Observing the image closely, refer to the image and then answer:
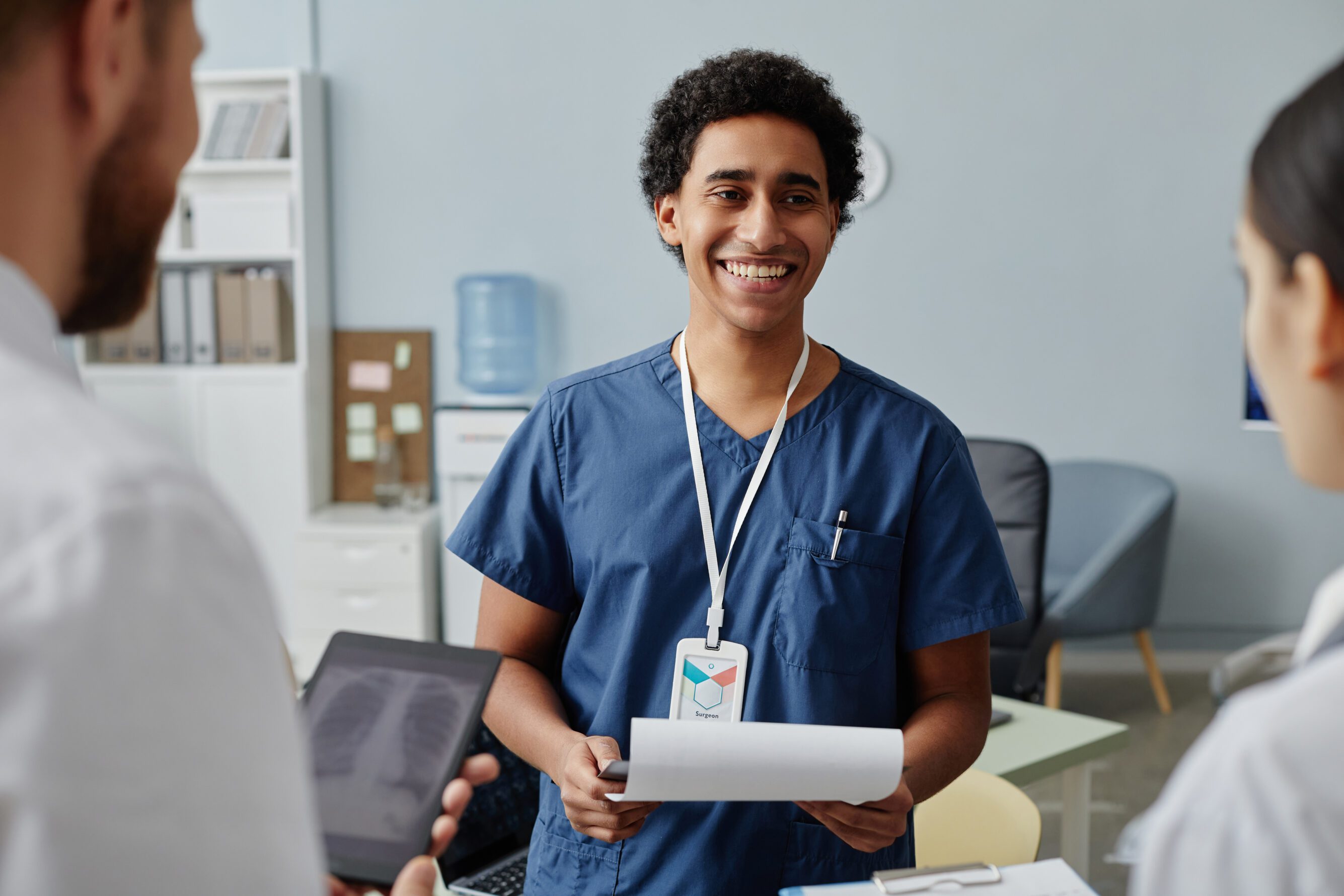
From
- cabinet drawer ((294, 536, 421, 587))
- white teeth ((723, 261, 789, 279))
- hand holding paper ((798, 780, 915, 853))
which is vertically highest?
white teeth ((723, 261, 789, 279))

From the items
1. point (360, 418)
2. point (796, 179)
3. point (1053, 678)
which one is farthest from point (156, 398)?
point (796, 179)

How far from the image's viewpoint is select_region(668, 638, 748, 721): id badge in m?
1.30

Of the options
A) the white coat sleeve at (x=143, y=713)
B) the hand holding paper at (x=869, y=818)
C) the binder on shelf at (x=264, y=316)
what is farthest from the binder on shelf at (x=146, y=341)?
the white coat sleeve at (x=143, y=713)

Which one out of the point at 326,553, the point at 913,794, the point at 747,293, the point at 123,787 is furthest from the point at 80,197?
the point at 326,553

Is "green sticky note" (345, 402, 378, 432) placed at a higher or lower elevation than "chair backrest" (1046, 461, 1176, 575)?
higher

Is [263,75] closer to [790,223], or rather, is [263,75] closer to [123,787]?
[790,223]

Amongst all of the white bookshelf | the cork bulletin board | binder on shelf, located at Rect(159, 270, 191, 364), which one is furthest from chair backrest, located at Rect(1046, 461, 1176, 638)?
binder on shelf, located at Rect(159, 270, 191, 364)

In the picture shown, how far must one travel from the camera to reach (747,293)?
139cm

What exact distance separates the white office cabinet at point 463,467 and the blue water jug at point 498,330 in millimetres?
367

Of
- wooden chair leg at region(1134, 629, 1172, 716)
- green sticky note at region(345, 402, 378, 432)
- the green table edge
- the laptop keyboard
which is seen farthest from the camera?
green sticky note at region(345, 402, 378, 432)

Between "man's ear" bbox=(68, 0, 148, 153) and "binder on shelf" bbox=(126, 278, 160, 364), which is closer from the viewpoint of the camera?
"man's ear" bbox=(68, 0, 148, 153)

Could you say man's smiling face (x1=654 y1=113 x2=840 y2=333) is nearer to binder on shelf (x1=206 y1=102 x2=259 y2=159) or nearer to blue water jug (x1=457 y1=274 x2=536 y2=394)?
blue water jug (x1=457 y1=274 x2=536 y2=394)

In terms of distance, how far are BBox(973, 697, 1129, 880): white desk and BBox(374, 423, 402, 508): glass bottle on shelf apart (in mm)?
3269

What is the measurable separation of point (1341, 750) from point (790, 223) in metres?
1.01
